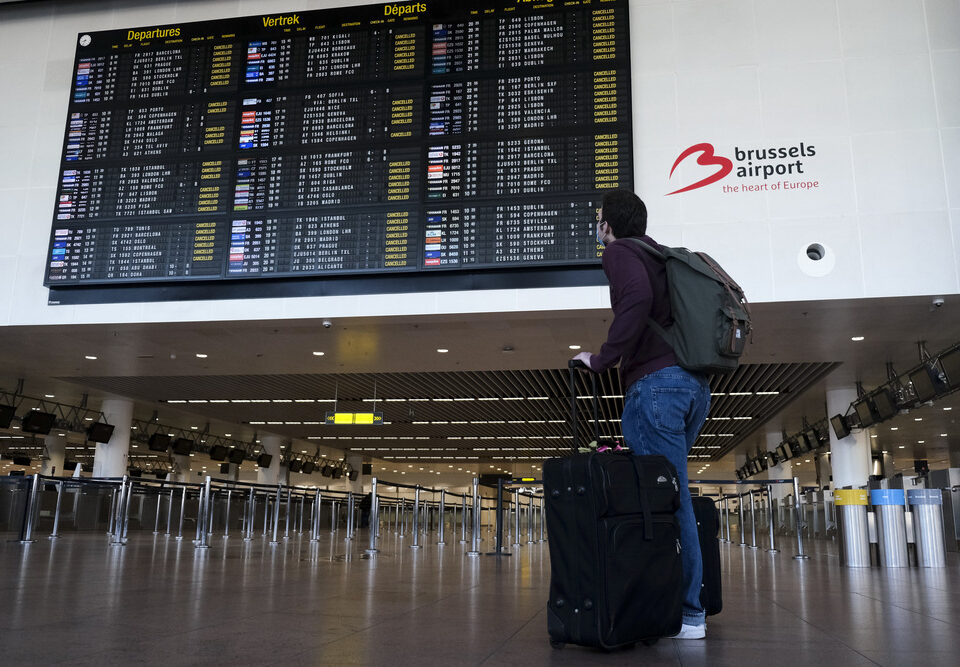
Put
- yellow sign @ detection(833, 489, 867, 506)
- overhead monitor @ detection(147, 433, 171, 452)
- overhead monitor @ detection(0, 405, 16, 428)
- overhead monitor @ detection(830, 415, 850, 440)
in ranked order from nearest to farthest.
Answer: yellow sign @ detection(833, 489, 867, 506) < overhead monitor @ detection(830, 415, 850, 440) < overhead monitor @ detection(0, 405, 16, 428) < overhead monitor @ detection(147, 433, 171, 452)

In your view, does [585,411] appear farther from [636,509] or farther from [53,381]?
[636,509]

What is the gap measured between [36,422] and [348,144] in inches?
506

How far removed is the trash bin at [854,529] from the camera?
26.4ft

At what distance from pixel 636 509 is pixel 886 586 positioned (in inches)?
145

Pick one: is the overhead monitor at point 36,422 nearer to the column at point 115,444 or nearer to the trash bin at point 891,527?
the column at point 115,444

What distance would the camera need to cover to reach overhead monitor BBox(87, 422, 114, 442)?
53.3 feet

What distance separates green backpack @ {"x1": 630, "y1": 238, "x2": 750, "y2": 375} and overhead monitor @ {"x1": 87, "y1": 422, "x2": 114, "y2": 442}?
16406 mm

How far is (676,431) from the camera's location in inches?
97.8

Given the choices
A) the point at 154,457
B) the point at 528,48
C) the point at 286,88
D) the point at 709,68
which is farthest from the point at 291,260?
the point at 154,457

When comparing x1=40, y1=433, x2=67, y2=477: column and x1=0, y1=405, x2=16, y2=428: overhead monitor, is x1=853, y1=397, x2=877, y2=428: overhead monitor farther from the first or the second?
x1=40, y1=433, x2=67, y2=477: column

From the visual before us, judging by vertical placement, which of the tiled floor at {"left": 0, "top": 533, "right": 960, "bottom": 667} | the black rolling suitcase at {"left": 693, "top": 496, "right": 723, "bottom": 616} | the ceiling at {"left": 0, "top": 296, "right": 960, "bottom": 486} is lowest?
the tiled floor at {"left": 0, "top": 533, "right": 960, "bottom": 667}

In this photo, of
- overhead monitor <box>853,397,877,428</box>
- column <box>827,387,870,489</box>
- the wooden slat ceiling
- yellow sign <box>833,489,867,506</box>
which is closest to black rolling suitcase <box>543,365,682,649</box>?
yellow sign <box>833,489,867,506</box>

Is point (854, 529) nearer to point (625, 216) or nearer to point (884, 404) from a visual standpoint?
point (884, 404)

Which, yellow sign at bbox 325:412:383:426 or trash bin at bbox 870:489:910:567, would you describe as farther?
yellow sign at bbox 325:412:383:426
